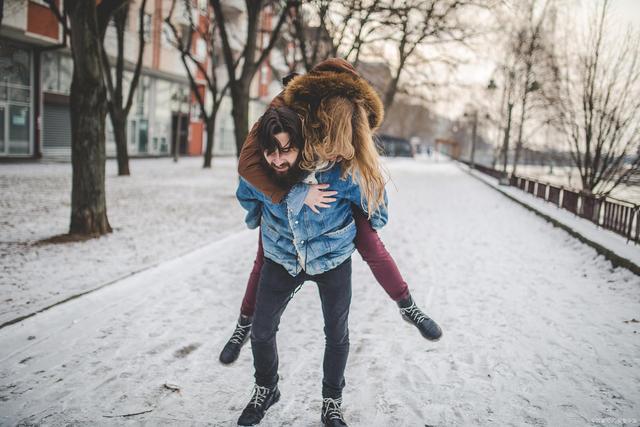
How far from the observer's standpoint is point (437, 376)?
3.33 metres

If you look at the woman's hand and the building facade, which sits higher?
the building facade

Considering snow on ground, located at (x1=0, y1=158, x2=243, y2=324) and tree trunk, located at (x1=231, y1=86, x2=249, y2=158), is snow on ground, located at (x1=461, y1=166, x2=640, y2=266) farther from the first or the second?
tree trunk, located at (x1=231, y1=86, x2=249, y2=158)

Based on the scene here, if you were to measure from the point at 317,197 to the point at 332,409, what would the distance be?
123cm

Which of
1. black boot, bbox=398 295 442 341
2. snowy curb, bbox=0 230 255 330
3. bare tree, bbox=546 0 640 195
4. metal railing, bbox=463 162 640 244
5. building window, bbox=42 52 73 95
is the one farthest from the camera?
Answer: building window, bbox=42 52 73 95

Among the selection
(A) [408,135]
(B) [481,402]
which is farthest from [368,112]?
(A) [408,135]

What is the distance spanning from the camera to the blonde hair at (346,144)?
7.23 feet

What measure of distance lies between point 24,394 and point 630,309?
17.8 ft

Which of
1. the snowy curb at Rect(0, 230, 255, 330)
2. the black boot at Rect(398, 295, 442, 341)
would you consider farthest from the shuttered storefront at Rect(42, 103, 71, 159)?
the black boot at Rect(398, 295, 442, 341)

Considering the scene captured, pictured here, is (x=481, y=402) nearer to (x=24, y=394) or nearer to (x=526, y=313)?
(x=526, y=313)

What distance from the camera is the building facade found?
18.7 meters

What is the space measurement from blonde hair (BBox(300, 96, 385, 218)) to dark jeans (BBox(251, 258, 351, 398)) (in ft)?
1.38

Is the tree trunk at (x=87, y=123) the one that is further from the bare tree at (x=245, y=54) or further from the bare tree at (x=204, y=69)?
the bare tree at (x=204, y=69)

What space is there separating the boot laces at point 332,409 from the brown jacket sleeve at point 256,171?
1.21m

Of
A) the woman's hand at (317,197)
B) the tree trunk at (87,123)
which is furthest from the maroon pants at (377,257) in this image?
the tree trunk at (87,123)
